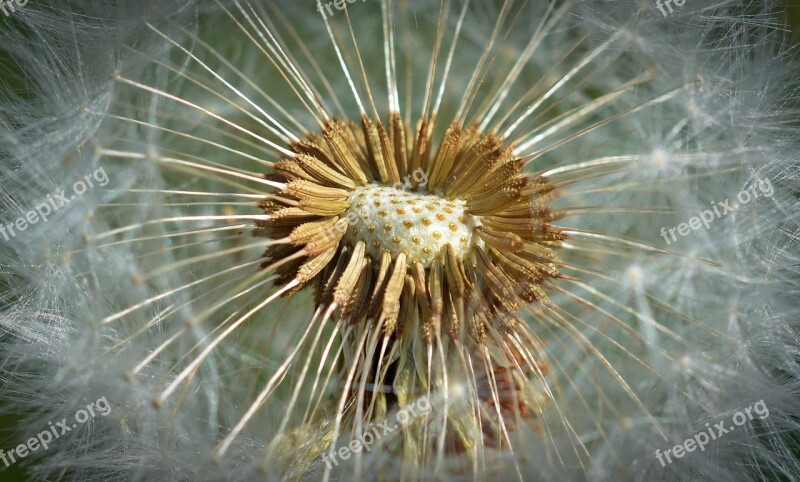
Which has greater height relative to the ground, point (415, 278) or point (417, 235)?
point (417, 235)

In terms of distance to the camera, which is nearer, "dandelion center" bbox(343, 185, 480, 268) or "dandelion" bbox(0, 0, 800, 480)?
"dandelion" bbox(0, 0, 800, 480)

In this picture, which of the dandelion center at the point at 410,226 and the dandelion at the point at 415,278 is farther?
the dandelion center at the point at 410,226

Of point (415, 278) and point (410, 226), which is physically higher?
point (410, 226)

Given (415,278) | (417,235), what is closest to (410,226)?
(417,235)

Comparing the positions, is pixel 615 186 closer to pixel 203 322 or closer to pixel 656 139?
pixel 656 139

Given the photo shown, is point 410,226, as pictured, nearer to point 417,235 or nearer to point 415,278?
point 417,235
